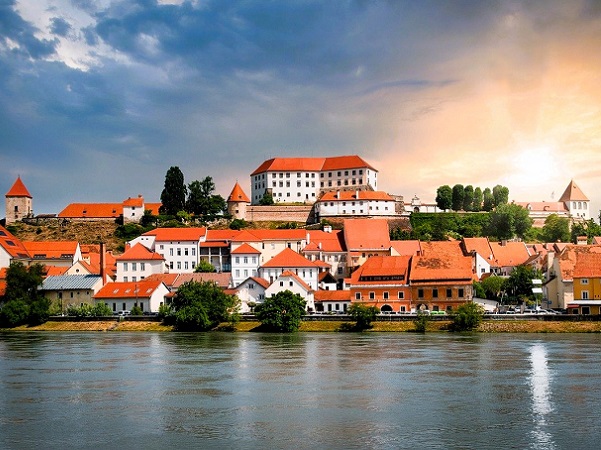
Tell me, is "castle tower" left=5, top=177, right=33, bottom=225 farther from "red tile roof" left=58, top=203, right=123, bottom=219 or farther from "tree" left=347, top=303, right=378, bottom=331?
"tree" left=347, top=303, right=378, bottom=331

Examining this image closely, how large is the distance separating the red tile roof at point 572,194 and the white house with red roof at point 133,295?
83163 millimetres

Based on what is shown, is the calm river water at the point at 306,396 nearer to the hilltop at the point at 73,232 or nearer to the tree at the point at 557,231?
the hilltop at the point at 73,232

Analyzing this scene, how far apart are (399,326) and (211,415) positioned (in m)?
34.1

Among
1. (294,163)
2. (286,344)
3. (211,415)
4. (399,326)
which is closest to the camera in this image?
(211,415)

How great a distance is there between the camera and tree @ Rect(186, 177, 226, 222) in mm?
108525

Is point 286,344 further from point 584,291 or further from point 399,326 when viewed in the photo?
point 584,291

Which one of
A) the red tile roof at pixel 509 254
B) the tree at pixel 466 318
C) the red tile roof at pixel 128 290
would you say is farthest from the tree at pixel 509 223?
the red tile roof at pixel 128 290

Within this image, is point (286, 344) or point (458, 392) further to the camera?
point (286, 344)

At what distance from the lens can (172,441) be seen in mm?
22984

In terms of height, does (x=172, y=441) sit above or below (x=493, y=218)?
below

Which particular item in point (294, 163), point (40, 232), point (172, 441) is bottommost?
point (172, 441)

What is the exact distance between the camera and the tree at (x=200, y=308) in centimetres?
6072

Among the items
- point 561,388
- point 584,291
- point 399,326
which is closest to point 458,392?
point 561,388

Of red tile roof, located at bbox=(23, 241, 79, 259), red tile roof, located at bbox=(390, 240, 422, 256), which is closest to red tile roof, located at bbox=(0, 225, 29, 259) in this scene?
red tile roof, located at bbox=(23, 241, 79, 259)
